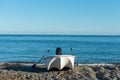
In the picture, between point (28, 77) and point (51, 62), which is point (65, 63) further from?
point (28, 77)

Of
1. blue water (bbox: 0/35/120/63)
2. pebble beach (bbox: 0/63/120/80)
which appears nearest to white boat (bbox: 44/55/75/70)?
pebble beach (bbox: 0/63/120/80)

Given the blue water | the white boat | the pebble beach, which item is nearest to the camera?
the pebble beach

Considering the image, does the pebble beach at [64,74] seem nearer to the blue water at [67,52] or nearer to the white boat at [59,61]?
the white boat at [59,61]

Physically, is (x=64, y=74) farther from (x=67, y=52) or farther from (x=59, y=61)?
(x=67, y=52)

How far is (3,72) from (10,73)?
566 millimetres

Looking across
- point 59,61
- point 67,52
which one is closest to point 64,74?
point 59,61

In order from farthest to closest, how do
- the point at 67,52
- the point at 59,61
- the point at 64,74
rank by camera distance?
the point at 67,52
the point at 59,61
the point at 64,74

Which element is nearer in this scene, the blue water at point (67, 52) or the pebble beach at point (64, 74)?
the pebble beach at point (64, 74)

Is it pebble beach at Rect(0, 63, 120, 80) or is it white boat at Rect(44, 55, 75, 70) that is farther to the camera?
white boat at Rect(44, 55, 75, 70)

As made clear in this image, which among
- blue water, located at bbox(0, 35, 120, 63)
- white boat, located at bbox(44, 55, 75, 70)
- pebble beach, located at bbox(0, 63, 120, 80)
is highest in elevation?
white boat, located at bbox(44, 55, 75, 70)

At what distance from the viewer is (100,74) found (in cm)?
2058

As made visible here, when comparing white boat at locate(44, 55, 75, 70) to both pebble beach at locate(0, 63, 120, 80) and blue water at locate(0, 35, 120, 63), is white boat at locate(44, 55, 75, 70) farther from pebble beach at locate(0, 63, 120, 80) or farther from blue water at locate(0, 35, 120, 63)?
blue water at locate(0, 35, 120, 63)

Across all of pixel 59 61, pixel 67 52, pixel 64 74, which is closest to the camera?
pixel 64 74

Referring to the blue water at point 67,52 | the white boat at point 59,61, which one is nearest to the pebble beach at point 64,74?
the white boat at point 59,61
